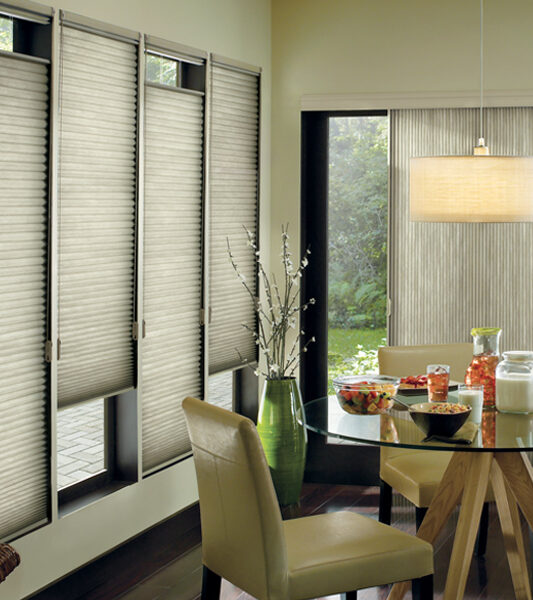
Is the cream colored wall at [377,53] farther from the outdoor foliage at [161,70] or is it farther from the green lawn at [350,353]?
the outdoor foliage at [161,70]

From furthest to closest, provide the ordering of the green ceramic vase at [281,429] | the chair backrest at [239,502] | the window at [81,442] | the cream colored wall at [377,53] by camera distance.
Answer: the cream colored wall at [377,53]
the green ceramic vase at [281,429]
the window at [81,442]
the chair backrest at [239,502]

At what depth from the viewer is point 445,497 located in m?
2.82

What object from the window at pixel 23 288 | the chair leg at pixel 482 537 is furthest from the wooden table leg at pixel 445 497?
the window at pixel 23 288

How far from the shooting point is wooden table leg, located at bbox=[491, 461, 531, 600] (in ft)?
9.45

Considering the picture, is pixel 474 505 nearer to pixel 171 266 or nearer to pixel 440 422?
pixel 440 422

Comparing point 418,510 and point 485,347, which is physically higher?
point 485,347

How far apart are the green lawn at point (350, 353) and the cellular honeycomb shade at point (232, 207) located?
1.49 feet

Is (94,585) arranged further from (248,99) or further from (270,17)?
(270,17)

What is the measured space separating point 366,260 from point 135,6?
183cm

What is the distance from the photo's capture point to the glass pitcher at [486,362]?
112 inches

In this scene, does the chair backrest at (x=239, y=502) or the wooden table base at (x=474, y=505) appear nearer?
the chair backrest at (x=239, y=502)

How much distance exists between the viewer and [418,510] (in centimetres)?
303

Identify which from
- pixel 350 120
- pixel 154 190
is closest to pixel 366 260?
pixel 350 120

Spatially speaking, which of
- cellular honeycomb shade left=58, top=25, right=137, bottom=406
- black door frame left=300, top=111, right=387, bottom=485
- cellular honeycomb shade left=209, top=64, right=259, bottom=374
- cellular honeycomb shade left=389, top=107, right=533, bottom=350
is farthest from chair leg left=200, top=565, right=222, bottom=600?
cellular honeycomb shade left=389, top=107, right=533, bottom=350
